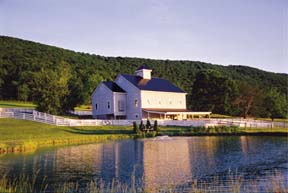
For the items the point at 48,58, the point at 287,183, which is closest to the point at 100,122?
the point at 287,183

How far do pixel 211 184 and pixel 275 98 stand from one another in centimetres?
5545

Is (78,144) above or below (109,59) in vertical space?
below

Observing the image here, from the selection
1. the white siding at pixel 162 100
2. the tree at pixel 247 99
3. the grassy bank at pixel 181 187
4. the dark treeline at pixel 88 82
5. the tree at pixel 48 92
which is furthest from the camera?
the tree at pixel 247 99

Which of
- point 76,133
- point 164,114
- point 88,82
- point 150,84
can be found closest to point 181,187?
point 76,133

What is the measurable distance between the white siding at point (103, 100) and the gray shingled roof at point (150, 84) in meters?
3.95

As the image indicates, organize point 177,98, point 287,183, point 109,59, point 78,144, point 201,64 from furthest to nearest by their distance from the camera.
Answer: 1. point 201,64
2. point 109,59
3. point 177,98
4. point 78,144
5. point 287,183

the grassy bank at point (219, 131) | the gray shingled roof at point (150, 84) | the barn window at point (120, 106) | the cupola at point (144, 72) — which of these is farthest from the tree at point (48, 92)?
the grassy bank at point (219, 131)

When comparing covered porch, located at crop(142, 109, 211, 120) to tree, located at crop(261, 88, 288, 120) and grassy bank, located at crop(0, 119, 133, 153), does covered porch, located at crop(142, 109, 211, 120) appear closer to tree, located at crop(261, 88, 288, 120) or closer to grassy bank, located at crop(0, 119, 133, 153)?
grassy bank, located at crop(0, 119, 133, 153)

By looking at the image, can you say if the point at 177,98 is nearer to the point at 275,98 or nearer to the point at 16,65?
the point at 275,98

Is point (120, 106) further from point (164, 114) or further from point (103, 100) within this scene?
point (164, 114)

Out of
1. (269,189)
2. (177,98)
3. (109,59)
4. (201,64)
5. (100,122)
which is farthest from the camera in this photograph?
(201,64)

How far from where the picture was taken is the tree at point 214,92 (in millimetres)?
69000

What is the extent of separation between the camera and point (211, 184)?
14.3 meters

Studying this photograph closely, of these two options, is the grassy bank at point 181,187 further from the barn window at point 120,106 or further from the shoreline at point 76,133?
the barn window at point 120,106
